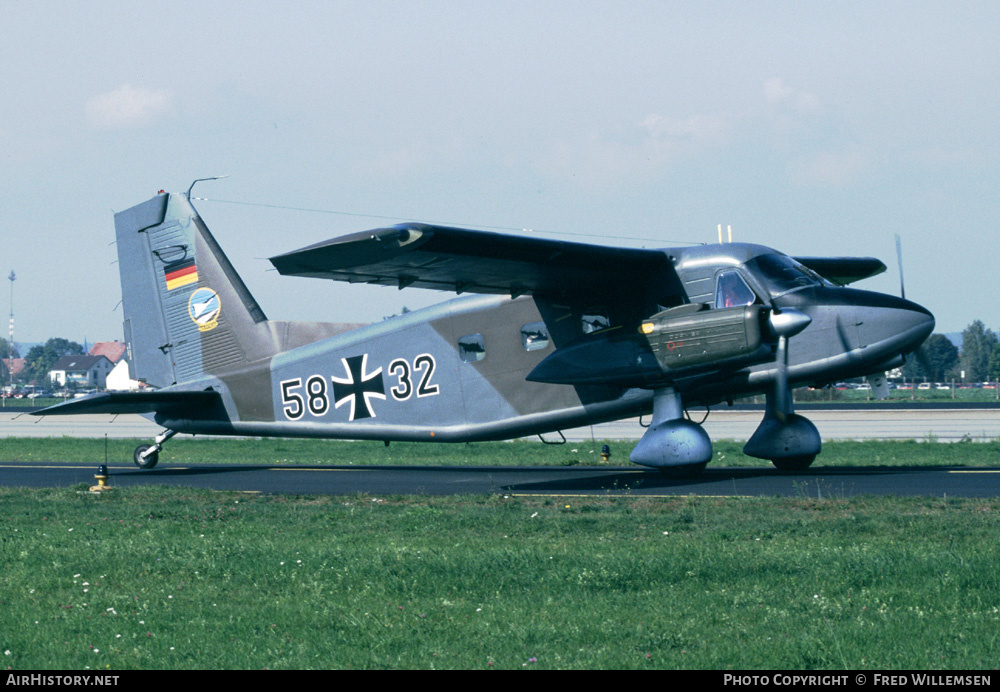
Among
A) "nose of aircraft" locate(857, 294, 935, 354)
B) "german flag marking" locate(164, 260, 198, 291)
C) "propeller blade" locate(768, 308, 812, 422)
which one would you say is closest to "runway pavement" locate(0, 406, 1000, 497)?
"propeller blade" locate(768, 308, 812, 422)

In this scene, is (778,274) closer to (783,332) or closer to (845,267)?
(783,332)

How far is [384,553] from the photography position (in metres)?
9.99

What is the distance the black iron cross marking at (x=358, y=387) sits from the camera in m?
20.1

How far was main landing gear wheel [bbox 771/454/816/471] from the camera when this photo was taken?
18.2 metres

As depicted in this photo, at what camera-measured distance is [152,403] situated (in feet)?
69.9

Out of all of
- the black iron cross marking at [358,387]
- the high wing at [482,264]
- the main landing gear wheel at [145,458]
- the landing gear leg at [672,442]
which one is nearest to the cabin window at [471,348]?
the high wing at [482,264]

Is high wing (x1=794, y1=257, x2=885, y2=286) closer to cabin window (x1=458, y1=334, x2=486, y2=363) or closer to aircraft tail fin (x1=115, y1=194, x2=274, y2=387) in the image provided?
cabin window (x1=458, y1=334, x2=486, y2=363)

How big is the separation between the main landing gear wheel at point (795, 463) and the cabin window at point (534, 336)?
4864mm

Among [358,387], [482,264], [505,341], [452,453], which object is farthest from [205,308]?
[452,453]

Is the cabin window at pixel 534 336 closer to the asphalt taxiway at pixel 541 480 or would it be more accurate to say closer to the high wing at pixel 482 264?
the high wing at pixel 482 264

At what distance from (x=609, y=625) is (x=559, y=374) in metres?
10.4

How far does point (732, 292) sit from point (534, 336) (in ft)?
13.0

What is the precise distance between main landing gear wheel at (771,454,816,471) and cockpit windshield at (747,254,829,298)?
3.37 metres
